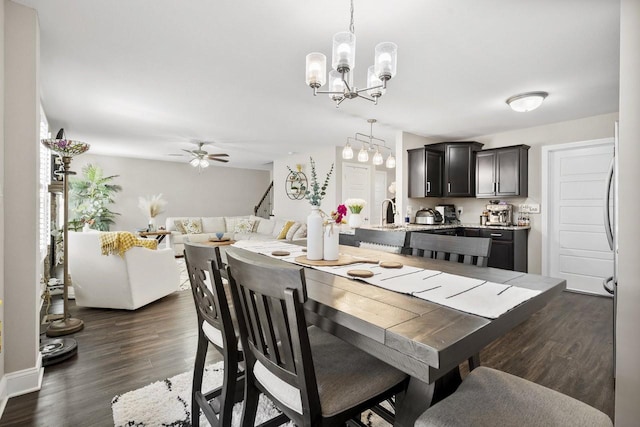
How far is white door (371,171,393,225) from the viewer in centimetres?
698

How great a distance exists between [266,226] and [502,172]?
16.4 ft

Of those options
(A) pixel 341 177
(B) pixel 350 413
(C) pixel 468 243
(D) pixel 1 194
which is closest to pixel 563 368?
(C) pixel 468 243

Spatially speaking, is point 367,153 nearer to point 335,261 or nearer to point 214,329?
point 335,261

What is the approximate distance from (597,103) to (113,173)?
9.16m

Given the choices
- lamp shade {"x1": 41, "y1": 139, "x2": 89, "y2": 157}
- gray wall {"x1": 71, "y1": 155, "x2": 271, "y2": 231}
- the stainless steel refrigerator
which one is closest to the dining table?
the stainless steel refrigerator

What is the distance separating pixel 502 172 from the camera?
451 centimetres

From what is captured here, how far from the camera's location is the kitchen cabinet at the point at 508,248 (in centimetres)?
423

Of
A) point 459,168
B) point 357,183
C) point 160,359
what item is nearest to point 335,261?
point 160,359

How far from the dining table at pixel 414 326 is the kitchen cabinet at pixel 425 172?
3.52m

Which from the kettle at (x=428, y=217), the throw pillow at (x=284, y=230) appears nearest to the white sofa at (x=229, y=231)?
the throw pillow at (x=284, y=230)

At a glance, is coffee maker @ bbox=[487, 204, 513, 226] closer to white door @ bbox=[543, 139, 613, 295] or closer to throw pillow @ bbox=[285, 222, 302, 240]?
white door @ bbox=[543, 139, 613, 295]

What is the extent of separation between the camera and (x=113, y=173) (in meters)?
7.49

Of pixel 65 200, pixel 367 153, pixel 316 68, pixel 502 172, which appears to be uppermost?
pixel 367 153

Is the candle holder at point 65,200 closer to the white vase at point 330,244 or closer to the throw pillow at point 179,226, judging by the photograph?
the white vase at point 330,244
